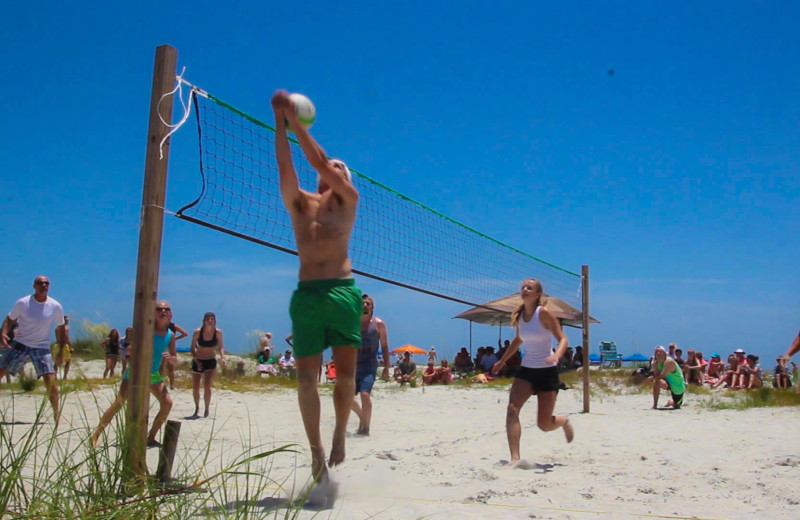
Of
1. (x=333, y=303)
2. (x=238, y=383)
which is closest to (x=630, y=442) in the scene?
(x=333, y=303)

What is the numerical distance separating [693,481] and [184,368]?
10960mm

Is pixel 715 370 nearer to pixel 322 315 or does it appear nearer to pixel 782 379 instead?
pixel 782 379

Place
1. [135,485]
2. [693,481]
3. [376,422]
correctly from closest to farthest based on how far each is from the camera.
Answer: [135,485] → [693,481] → [376,422]

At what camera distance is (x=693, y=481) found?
432 centimetres

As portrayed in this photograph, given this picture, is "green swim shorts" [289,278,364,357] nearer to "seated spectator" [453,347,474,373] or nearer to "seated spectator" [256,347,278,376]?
"seated spectator" [256,347,278,376]

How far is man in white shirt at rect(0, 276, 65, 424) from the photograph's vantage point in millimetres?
6863

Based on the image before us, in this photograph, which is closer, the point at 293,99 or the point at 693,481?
the point at 293,99

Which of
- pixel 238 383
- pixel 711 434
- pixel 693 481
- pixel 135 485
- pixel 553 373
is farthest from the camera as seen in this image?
pixel 238 383

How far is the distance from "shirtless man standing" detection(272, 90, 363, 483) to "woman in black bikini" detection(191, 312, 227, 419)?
16.4ft

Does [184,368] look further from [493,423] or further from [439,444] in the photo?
[439,444]

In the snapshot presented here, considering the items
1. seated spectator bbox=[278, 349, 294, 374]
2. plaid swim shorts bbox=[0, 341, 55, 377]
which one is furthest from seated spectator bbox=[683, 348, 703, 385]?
plaid swim shorts bbox=[0, 341, 55, 377]

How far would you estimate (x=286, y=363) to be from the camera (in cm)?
1698

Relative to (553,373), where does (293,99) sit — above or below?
above

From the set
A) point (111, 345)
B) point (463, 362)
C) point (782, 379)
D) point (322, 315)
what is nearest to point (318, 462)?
point (322, 315)
